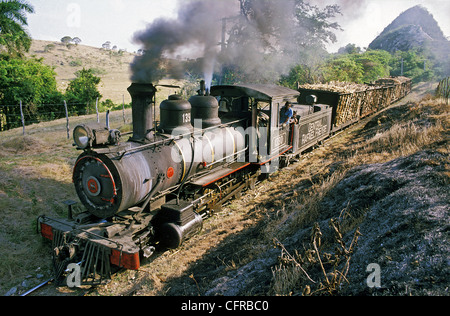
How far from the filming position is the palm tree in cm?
2212

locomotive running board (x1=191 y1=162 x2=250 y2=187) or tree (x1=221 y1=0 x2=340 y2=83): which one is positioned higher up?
tree (x1=221 y1=0 x2=340 y2=83)

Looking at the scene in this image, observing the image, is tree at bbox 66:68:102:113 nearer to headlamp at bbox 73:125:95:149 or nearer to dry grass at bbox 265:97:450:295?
dry grass at bbox 265:97:450:295

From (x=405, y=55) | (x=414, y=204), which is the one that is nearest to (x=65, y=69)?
(x=414, y=204)

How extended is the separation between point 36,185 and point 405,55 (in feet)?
235

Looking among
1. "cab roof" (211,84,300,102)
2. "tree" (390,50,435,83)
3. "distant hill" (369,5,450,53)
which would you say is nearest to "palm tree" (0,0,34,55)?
"cab roof" (211,84,300,102)

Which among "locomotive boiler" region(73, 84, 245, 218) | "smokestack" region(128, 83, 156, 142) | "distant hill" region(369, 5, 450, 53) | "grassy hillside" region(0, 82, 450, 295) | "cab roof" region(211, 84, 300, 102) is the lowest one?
"grassy hillside" region(0, 82, 450, 295)

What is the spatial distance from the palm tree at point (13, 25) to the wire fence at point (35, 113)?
16.1ft

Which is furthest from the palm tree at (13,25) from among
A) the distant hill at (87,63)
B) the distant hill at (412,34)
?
the distant hill at (412,34)

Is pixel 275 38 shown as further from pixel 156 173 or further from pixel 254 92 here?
pixel 156 173

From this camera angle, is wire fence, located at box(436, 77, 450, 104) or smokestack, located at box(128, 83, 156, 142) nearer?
smokestack, located at box(128, 83, 156, 142)

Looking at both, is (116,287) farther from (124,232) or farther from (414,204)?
(414,204)

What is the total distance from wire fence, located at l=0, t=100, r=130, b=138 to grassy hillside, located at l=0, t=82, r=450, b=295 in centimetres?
1097

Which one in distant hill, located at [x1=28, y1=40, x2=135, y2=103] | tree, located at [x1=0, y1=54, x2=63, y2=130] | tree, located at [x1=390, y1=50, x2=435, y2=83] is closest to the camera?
tree, located at [x1=0, y1=54, x2=63, y2=130]
